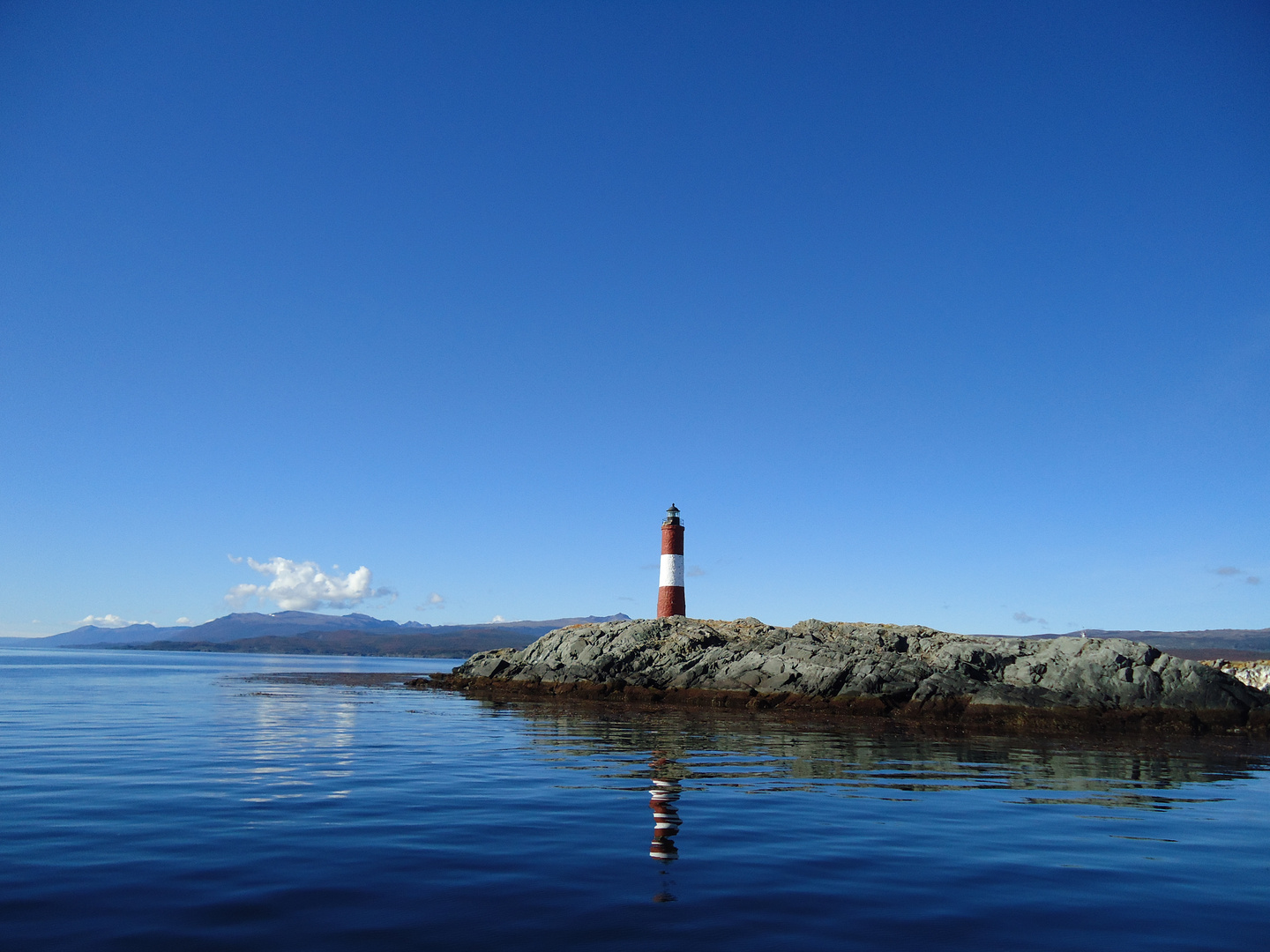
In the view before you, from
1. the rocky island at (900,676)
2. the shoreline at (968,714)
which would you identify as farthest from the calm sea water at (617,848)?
the rocky island at (900,676)

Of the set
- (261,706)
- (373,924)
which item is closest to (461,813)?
(373,924)

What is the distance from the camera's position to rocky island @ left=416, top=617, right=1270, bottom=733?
28.8m

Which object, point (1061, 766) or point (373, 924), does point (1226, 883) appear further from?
point (1061, 766)

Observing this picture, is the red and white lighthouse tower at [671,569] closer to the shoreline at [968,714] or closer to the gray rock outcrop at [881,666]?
the gray rock outcrop at [881,666]

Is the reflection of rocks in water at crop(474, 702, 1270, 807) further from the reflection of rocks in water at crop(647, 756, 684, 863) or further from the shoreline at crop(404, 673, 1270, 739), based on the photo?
the shoreline at crop(404, 673, 1270, 739)

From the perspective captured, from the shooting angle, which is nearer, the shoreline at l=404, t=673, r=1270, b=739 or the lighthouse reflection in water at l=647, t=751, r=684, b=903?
the lighthouse reflection in water at l=647, t=751, r=684, b=903

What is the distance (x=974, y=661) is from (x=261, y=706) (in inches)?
1218

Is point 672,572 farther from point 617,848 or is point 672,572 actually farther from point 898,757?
point 617,848

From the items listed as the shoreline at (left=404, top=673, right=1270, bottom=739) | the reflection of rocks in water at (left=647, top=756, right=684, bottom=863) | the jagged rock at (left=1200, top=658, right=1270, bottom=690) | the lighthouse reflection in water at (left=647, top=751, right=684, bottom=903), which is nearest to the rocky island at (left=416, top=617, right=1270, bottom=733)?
the shoreline at (left=404, top=673, right=1270, bottom=739)

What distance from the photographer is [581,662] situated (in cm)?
4384

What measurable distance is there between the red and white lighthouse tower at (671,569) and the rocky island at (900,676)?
461cm

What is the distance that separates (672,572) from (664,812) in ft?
134

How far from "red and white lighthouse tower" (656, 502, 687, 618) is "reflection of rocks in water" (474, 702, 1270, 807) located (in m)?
23.1

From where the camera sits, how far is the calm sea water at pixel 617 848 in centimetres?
661
